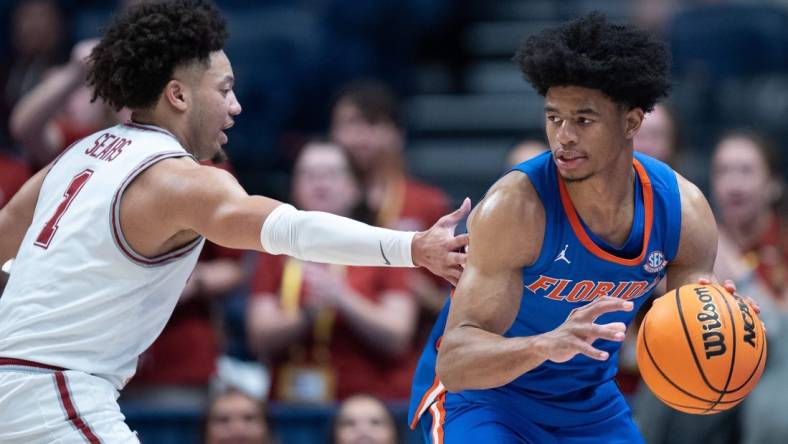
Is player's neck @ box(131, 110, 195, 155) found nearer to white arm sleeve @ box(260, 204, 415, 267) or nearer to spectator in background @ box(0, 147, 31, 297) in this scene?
white arm sleeve @ box(260, 204, 415, 267)

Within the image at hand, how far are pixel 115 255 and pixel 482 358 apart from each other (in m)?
1.24

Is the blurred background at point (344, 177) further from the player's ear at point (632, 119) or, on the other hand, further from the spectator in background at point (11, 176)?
the player's ear at point (632, 119)

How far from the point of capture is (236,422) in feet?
22.8

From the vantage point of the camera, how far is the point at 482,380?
4.43 metres

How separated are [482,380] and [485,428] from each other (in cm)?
38

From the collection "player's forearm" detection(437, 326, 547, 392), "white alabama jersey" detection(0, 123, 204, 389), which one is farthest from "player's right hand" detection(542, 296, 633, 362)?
"white alabama jersey" detection(0, 123, 204, 389)

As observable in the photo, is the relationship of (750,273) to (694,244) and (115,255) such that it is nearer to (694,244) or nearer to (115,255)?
(694,244)

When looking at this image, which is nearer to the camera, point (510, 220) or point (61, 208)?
point (61, 208)

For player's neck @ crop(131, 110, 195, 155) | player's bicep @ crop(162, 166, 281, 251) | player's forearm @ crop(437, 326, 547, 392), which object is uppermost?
player's neck @ crop(131, 110, 195, 155)

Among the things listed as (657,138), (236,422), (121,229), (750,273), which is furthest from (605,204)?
(236,422)

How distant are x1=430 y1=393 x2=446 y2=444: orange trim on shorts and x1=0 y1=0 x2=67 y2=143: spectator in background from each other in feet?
17.8

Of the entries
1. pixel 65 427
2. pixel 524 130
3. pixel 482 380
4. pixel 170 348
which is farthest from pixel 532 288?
pixel 524 130

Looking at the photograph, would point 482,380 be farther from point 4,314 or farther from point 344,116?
point 344,116

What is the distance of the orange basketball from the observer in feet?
14.3
